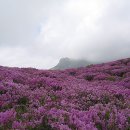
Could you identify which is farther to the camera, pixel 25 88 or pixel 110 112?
pixel 25 88

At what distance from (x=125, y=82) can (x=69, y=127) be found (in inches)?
455

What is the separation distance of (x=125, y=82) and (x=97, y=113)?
973cm

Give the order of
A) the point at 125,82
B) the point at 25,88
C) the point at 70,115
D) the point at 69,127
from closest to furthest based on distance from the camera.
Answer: the point at 69,127 < the point at 70,115 < the point at 25,88 < the point at 125,82

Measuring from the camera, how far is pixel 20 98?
12.8 m

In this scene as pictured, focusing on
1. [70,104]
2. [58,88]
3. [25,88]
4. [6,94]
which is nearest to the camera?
Result: [70,104]

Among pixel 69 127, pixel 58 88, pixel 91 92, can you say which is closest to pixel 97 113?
pixel 69 127

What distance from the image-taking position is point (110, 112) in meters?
11.6

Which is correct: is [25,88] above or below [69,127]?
above

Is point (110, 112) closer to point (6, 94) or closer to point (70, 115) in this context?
point (70, 115)

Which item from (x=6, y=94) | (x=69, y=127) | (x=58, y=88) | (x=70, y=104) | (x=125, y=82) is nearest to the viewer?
(x=69, y=127)

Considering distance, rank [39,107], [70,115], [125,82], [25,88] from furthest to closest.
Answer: [125,82] → [25,88] → [39,107] → [70,115]

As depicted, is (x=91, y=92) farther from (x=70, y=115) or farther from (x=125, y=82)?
(x=125, y=82)

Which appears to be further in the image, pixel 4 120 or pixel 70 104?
pixel 70 104

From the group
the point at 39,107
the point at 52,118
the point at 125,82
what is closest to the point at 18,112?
the point at 39,107
